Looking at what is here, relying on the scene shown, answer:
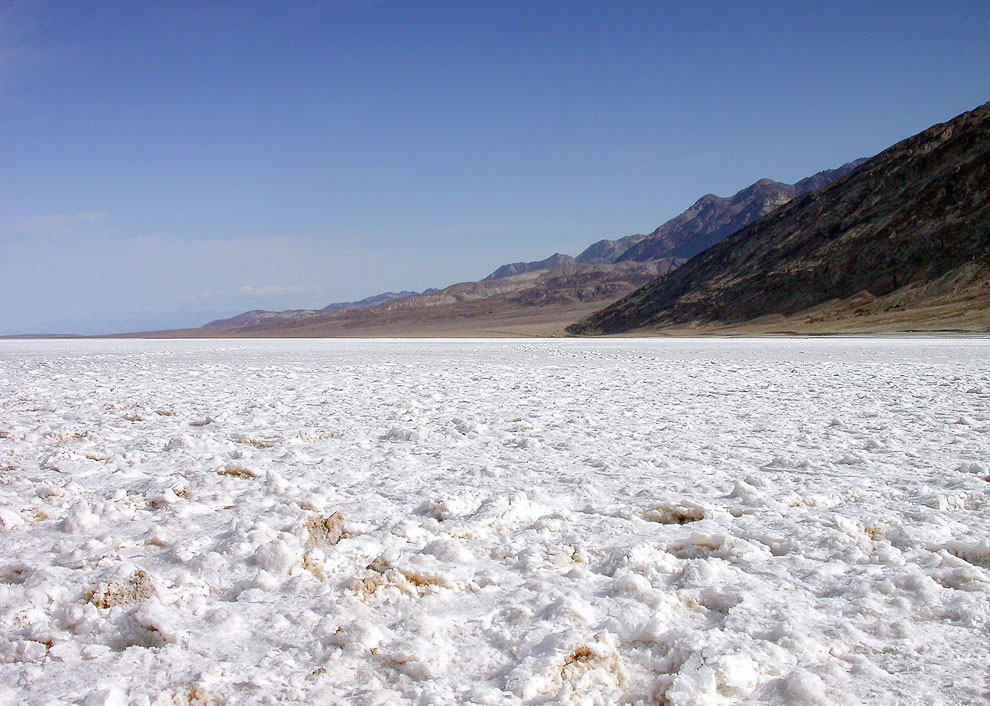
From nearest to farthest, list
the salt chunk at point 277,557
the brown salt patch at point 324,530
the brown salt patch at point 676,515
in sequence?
the salt chunk at point 277,557, the brown salt patch at point 324,530, the brown salt patch at point 676,515

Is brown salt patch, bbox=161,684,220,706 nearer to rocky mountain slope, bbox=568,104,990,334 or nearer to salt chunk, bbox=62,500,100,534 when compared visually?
salt chunk, bbox=62,500,100,534

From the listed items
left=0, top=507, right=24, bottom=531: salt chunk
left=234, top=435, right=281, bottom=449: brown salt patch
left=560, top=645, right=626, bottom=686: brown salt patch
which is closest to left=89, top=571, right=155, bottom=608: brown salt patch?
left=0, top=507, right=24, bottom=531: salt chunk

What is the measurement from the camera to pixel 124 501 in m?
4.22

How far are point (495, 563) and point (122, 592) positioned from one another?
1507 millimetres

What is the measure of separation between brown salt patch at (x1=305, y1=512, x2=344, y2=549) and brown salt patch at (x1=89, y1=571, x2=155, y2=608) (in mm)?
728

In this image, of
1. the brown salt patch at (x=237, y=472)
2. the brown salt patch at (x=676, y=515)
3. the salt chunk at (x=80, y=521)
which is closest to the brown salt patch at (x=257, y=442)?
the brown salt patch at (x=237, y=472)

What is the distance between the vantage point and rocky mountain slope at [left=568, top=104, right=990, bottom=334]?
46938 millimetres

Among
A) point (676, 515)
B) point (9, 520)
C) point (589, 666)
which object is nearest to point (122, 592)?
point (9, 520)

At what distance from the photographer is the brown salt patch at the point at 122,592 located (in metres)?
2.88

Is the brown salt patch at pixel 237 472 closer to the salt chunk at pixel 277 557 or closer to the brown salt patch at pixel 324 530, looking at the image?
the brown salt patch at pixel 324 530

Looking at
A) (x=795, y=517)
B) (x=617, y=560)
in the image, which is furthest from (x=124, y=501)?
(x=795, y=517)

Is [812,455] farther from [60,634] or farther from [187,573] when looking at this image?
[60,634]

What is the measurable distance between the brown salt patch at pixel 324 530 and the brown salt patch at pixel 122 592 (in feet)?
2.39

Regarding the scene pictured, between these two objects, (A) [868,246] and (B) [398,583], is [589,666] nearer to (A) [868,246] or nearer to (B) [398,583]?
(B) [398,583]
